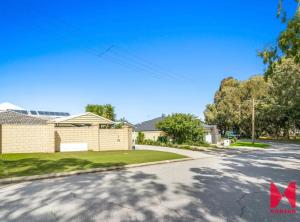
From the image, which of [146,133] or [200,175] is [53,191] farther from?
[146,133]

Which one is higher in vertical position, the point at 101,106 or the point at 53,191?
the point at 101,106

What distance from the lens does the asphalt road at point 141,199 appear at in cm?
530

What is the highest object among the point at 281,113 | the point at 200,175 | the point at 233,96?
the point at 233,96

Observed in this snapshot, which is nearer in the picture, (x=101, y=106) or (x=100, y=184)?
(x=100, y=184)

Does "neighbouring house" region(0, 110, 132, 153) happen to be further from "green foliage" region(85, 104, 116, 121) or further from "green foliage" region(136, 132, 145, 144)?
"green foliage" region(85, 104, 116, 121)

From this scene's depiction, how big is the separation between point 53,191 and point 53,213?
6.70 feet

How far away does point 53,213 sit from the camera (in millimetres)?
5414

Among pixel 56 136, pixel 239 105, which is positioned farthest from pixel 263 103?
pixel 56 136

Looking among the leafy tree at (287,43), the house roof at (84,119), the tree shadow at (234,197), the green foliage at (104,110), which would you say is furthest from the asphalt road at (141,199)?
the green foliage at (104,110)

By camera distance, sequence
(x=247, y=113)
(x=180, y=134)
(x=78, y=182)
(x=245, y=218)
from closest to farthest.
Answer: (x=245, y=218), (x=78, y=182), (x=180, y=134), (x=247, y=113)

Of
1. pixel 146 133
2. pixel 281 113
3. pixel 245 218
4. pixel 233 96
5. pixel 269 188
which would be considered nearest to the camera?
pixel 245 218

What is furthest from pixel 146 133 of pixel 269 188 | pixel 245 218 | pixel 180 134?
pixel 245 218

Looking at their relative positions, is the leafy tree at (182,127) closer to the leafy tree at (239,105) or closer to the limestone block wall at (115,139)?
the limestone block wall at (115,139)

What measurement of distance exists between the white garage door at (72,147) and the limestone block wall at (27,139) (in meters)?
1.10
